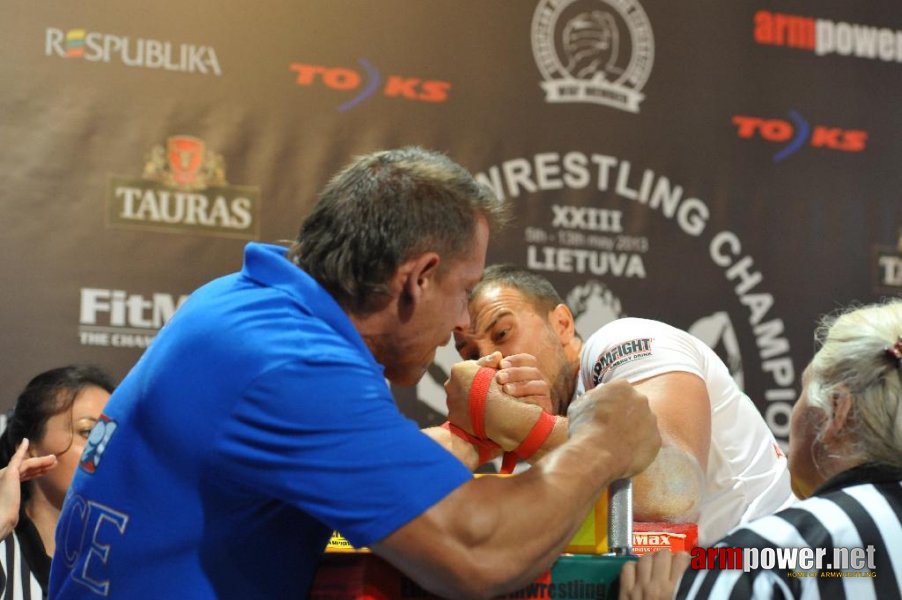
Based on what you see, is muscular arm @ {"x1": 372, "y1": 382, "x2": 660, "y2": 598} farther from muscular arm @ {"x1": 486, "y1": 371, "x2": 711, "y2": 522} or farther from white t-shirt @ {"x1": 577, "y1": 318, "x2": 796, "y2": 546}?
white t-shirt @ {"x1": 577, "y1": 318, "x2": 796, "y2": 546}

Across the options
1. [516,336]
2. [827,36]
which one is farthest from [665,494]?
[827,36]

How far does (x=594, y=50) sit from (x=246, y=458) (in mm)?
2658

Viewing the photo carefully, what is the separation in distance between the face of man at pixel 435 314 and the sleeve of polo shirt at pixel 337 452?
18 centimetres

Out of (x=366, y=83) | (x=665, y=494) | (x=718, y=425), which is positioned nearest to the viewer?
(x=665, y=494)

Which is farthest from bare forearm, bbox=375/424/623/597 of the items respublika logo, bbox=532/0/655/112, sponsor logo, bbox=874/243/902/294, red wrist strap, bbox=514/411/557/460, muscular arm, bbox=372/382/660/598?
sponsor logo, bbox=874/243/902/294

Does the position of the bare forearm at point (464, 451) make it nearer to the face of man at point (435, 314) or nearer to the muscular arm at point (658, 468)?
the muscular arm at point (658, 468)

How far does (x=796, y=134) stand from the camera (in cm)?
366

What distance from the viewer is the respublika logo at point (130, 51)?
2.95m

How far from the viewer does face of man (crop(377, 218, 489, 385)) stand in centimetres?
129

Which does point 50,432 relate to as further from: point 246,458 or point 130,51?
point 246,458

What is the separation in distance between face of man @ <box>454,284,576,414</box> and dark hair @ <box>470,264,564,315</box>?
2cm

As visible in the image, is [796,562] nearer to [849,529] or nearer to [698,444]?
[849,529]

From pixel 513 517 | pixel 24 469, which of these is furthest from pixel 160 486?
pixel 24 469

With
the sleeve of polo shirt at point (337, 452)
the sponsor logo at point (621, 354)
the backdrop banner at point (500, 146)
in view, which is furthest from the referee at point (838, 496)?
the backdrop banner at point (500, 146)
